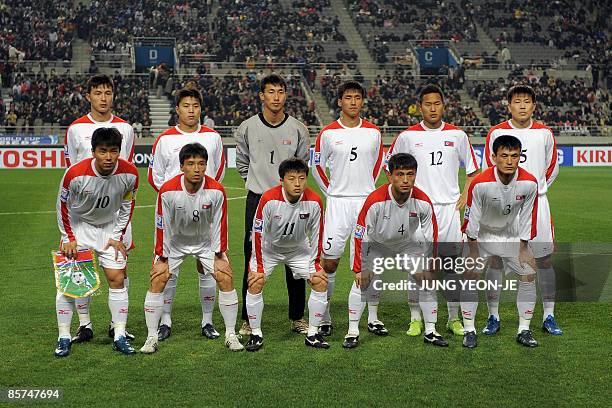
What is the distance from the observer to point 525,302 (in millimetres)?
7695

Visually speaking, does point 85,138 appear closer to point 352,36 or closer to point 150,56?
point 150,56

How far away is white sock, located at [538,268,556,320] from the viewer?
802 centimetres

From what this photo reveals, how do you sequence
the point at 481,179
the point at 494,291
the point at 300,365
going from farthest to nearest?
1. the point at 494,291
2. the point at 481,179
3. the point at 300,365

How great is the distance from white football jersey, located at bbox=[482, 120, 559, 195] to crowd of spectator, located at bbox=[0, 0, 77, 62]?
3562cm

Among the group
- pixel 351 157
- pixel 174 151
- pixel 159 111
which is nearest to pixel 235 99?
pixel 159 111

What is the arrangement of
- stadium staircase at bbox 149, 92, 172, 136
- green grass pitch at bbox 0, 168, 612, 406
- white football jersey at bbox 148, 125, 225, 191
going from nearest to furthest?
green grass pitch at bbox 0, 168, 612, 406 < white football jersey at bbox 148, 125, 225, 191 < stadium staircase at bbox 149, 92, 172, 136

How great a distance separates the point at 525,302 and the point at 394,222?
1.44 metres

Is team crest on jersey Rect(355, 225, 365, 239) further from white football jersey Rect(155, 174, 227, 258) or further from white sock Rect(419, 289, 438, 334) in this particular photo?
white football jersey Rect(155, 174, 227, 258)

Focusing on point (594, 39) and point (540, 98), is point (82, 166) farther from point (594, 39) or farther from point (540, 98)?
point (594, 39)

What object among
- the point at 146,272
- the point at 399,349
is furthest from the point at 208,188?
the point at 146,272

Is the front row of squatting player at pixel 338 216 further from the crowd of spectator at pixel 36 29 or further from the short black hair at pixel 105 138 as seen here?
the crowd of spectator at pixel 36 29

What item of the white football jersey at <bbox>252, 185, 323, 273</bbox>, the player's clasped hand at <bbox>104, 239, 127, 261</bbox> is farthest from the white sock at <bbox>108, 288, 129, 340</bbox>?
the white football jersey at <bbox>252, 185, 323, 273</bbox>

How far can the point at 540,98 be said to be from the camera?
4094cm

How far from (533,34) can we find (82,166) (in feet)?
146
